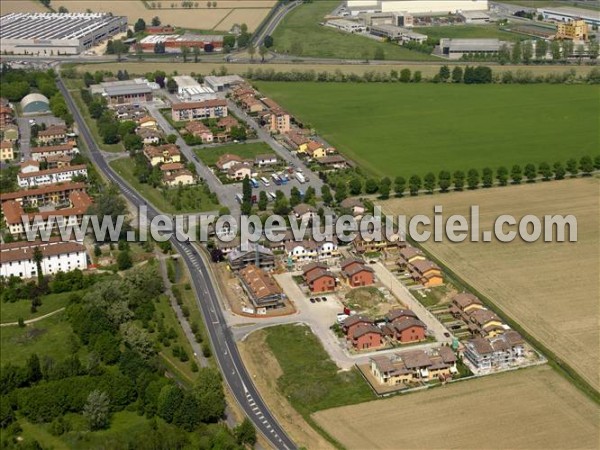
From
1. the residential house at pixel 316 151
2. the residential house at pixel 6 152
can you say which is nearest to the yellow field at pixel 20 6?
the residential house at pixel 6 152

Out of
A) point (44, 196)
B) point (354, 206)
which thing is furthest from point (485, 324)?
point (44, 196)

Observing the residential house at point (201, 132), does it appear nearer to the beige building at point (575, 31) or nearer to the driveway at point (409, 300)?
the driveway at point (409, 300)

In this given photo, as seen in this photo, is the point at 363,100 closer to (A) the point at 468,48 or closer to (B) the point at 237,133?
(B) the point at 237,133

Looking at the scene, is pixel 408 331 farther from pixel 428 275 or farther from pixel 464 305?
pixel 428 275

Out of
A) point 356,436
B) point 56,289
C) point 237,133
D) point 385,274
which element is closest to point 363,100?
point 237,133

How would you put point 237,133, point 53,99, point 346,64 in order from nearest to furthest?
point 237,133, point 53,99, point 346,64

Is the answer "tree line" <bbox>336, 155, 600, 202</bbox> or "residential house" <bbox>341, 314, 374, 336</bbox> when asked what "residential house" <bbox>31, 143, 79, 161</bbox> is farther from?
"residential house" <bbox>341, 314, 374, 336</bbox>
